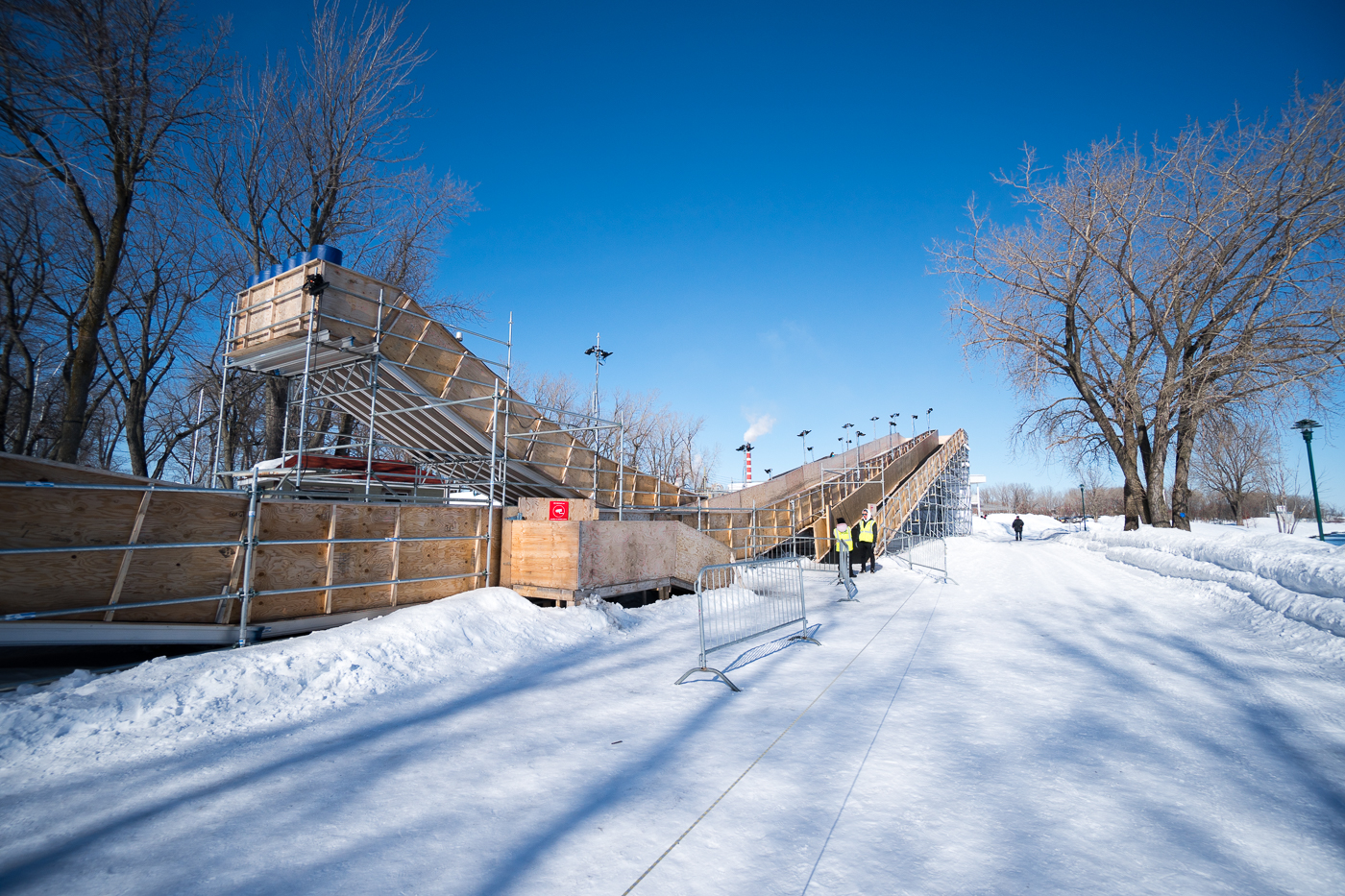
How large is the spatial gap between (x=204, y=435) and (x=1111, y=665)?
46.0 m

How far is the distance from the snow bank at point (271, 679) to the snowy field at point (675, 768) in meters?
0.03

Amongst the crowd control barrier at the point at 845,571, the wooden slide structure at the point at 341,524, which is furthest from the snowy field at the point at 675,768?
the crowd control barrier at the point at 845,571

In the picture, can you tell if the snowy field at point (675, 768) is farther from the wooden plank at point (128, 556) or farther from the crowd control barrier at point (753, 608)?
the crowd control barrier at point (753, 608)

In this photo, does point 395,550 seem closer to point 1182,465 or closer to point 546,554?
point 546,554

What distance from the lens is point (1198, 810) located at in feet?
11.6

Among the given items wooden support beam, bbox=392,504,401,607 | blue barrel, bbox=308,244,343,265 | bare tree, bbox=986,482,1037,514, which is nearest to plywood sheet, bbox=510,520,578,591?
wooden support beam, bbox=392,504,401,607

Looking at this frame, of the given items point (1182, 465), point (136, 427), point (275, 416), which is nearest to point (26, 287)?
point (136, 427)

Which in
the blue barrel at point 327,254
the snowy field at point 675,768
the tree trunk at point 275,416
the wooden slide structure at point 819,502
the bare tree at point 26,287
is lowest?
the snowy field at point 675,768

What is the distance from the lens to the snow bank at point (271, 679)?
4621 millimetres

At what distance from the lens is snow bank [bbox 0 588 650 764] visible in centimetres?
462

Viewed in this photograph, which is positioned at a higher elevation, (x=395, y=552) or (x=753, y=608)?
(x=395, y=552)

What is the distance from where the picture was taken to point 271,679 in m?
5.81

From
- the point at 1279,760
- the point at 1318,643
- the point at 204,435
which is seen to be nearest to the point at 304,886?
the point at 1279,760

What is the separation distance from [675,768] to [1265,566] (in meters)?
12.9
